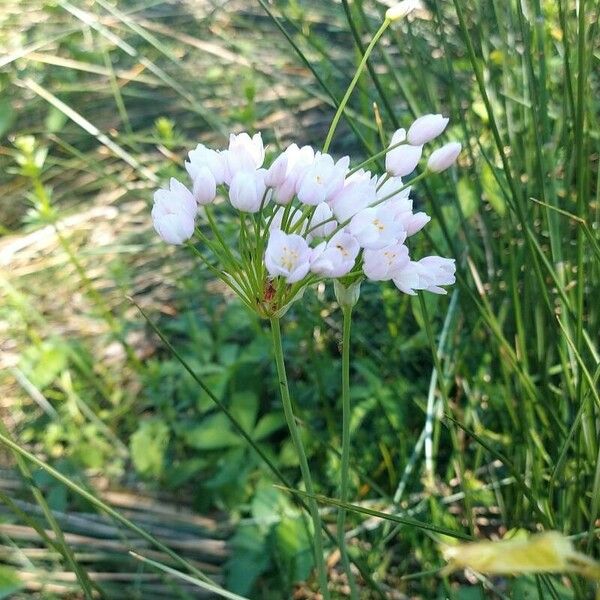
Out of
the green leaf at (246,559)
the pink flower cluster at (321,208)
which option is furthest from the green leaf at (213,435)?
the pink flower cluster at (321,208)

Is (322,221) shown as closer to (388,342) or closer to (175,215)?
(175,215)

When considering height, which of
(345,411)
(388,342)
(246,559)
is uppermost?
(345,411)

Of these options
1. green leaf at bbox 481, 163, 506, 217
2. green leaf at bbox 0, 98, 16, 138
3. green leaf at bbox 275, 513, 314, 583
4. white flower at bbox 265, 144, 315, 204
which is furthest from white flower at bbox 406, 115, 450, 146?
green leaf at bbox 0, 98, 16, 138

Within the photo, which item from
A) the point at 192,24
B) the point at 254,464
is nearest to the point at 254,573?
the point at 254,464

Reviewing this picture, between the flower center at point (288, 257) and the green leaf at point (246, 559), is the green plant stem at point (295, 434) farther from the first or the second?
the green leaf at point (246, 559)

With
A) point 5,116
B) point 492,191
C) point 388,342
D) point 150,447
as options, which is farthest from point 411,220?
point 5,116

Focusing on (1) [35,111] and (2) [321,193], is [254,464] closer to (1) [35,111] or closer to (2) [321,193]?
(2) [321,193]

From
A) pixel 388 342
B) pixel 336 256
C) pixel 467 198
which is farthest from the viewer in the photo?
pixel 388 342

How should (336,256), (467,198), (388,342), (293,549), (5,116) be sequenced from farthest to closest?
(5,116), (388,342), (467,198), (293,549), (336,256)
